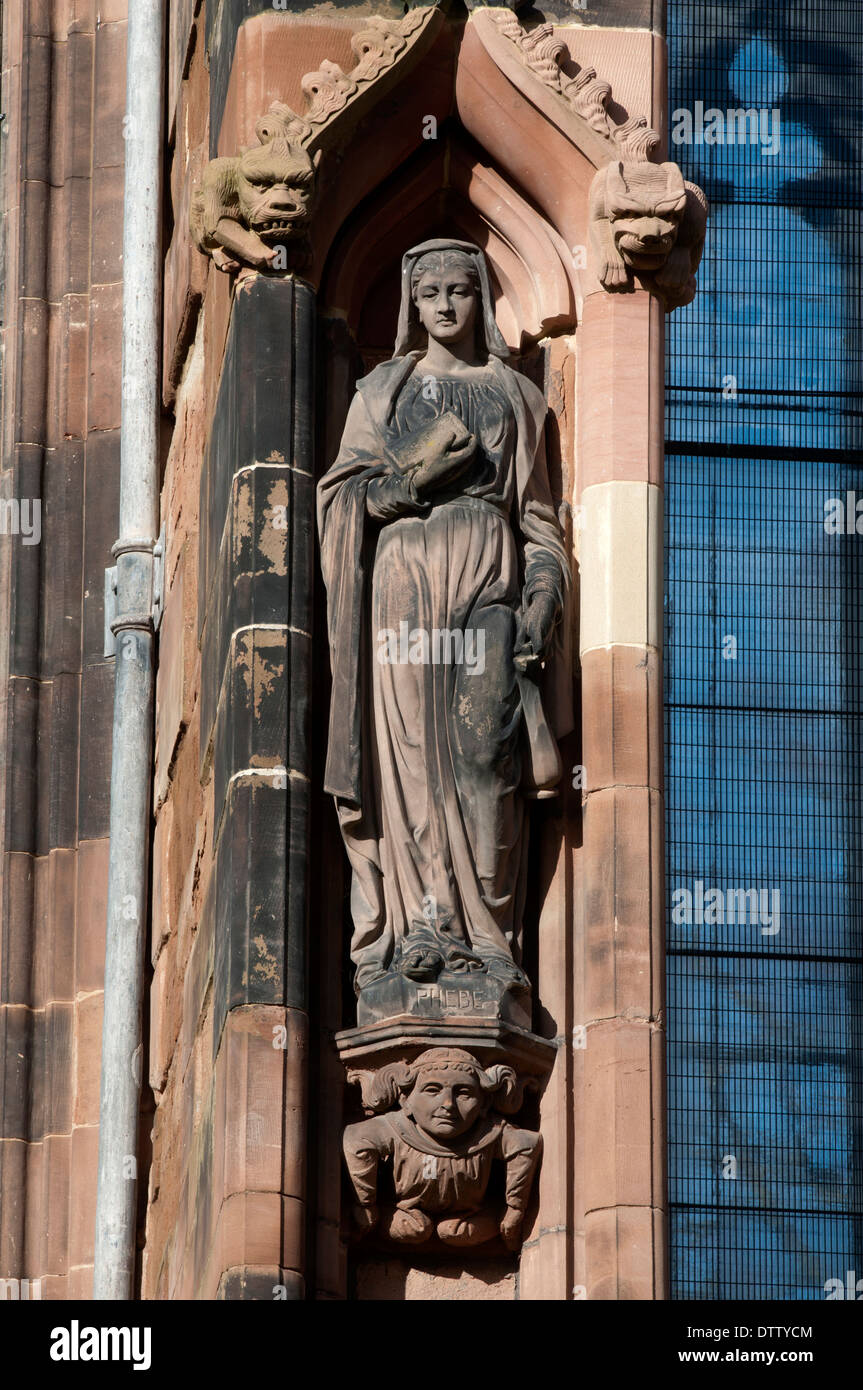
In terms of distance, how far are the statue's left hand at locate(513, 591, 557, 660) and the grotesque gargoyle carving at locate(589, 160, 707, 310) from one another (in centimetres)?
107

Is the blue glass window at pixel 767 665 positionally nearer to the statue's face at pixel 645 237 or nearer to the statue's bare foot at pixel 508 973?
the statue's bare foot at pixel 508 973

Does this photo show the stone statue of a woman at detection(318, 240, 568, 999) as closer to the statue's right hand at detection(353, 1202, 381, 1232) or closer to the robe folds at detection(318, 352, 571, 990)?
the robe folds at detection(318, 352, 571, 990)

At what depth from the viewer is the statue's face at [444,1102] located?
12133 millimetres

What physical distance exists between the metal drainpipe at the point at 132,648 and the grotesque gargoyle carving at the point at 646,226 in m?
3.15

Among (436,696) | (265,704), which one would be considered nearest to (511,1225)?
(436,696)

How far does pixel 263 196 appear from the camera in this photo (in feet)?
42.4

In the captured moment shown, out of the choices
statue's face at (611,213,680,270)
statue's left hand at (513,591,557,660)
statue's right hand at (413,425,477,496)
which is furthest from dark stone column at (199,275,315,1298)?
statue's face at (611,213,680,270)

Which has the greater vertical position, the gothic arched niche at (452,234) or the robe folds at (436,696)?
the gothic arched niche at (452,234)

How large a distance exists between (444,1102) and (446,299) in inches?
96.1

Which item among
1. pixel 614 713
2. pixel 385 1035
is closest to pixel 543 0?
pixel 614 713

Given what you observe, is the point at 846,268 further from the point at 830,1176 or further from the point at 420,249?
the point at 420,249

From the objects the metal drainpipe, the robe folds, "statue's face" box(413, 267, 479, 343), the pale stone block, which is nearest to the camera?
the robe folds

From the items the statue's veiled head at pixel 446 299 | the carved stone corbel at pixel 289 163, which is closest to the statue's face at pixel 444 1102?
the statue's veiled head at pixel 446 299

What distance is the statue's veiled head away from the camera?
13.0 m
